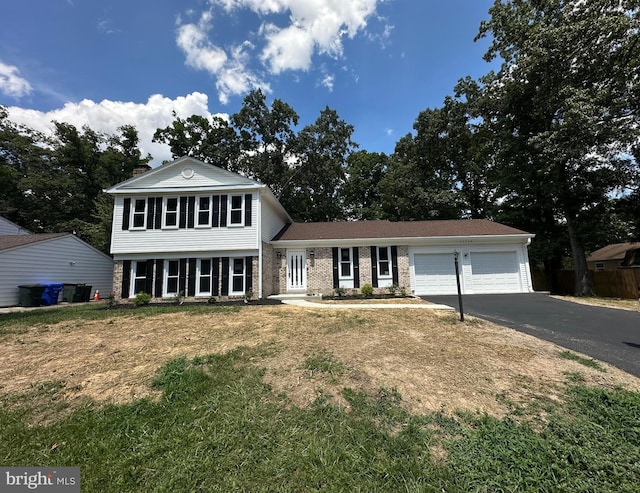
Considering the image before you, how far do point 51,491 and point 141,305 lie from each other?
10724 mm

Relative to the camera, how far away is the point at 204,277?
528 inches

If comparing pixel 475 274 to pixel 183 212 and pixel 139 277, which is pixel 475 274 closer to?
pixel 183 212

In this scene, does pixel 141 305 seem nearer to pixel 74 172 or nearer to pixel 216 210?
pixel 216 210

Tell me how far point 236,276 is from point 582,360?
39.9 feet

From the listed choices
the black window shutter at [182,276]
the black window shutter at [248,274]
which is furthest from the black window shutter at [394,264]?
the black window shutter at [182,276]

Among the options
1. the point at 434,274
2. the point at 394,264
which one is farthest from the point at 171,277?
the point at 434,274

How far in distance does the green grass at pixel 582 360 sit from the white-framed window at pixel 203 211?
13229 millimetres

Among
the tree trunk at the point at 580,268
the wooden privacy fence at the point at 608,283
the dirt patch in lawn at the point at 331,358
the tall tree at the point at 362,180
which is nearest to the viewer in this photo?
the dirt patch in lawn at the point at 331,358

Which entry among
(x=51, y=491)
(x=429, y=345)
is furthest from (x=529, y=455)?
(x=51, y=491)

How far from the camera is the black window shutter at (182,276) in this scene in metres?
13.2

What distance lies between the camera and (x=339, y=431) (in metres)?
3.00

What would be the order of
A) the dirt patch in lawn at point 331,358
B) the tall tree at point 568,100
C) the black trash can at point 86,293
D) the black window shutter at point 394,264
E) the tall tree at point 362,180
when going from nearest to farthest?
the dirt patch in lawn at point 331,358 → the tall tree at point 568,100 → the black window shutter at point 394,264 → the black trash can at point 86,293 → the tall tree at point 362,180

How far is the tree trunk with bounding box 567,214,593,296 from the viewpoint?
15.9m

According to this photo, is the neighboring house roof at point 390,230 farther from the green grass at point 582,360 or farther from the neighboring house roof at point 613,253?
the neighboring house roof at point 613,253
